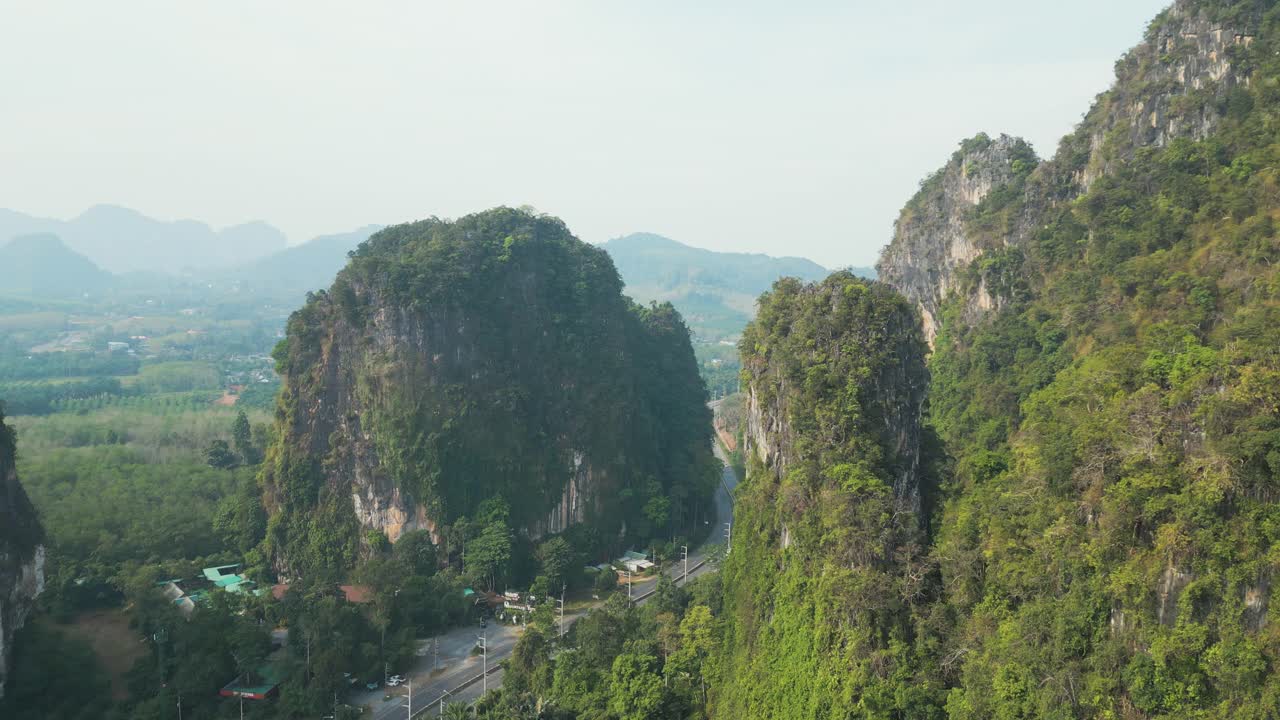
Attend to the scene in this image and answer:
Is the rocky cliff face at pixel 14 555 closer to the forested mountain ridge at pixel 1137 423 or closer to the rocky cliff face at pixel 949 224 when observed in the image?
the forested mountain ridge at pixel 1137 423

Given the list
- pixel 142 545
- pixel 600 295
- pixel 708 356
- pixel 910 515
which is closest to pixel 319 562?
pixel 142 545

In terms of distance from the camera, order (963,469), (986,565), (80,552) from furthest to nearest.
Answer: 1. (80,552)
2. (963,469)
3. (986,565)

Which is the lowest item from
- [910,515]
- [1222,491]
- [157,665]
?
[157,665]

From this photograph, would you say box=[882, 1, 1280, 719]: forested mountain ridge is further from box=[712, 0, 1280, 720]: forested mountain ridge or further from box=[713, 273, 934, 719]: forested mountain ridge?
box=[713, 273, 934, 719]: forested mountain ridge

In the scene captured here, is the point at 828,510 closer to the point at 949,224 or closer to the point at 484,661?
the point at 484,661

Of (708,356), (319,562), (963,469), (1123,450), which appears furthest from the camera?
(708,356)

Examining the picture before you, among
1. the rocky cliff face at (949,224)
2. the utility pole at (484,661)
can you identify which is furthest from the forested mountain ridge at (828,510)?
the rocky cliff face at (949,224)

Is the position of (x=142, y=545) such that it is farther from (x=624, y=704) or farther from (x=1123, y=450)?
(x=1123, y=450)
